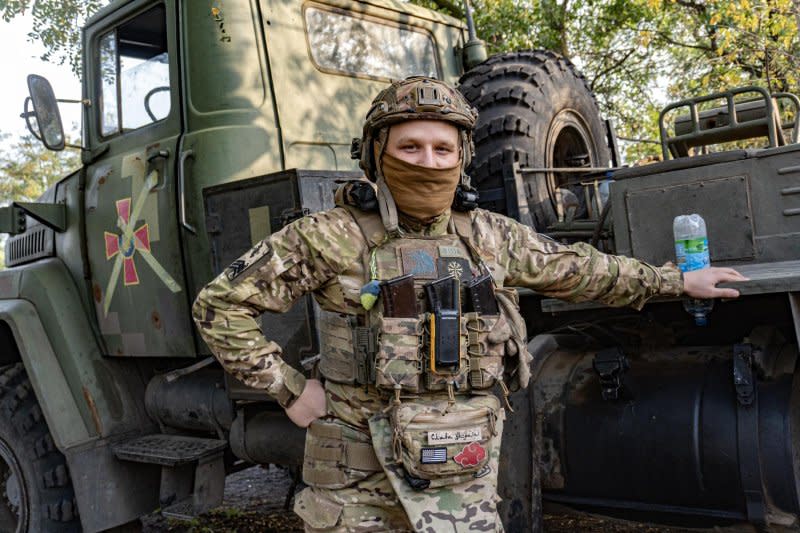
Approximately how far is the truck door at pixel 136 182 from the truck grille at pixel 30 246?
408 millimetres

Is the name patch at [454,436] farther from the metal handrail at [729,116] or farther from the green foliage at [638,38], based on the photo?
the green foliage at [638,38]

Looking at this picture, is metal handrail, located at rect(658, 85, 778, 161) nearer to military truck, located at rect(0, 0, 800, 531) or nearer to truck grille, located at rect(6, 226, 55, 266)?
military truck, located at rect(0, 0, 800, 531)

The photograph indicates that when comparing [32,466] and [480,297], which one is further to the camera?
[32,466]

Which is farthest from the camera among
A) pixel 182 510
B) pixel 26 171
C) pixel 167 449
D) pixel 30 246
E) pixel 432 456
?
pixel 26 171

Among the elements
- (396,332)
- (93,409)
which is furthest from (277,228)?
(93,409)

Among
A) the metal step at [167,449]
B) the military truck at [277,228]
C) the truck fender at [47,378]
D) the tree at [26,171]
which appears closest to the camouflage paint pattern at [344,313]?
the military truck at [277,228]

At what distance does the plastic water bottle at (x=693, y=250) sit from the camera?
2312 mm

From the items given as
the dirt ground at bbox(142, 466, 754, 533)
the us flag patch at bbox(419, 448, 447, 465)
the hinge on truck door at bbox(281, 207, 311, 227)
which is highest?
the hinge on truck door at bbox(281, 207, 311, 227)

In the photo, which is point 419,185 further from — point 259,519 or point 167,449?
point 259,519

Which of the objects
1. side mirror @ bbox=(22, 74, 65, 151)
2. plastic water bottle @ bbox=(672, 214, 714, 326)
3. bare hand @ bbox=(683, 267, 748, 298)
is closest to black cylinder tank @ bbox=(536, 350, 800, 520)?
plastic water bottle @ bbox=(672, 214, 714, 326)

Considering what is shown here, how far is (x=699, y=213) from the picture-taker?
2.45 meters

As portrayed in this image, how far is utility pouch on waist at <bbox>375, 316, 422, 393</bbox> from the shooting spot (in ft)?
6.37

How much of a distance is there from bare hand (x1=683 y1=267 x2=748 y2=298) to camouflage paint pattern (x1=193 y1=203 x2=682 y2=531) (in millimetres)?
544

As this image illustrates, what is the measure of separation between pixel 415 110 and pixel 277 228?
110 centimetres
